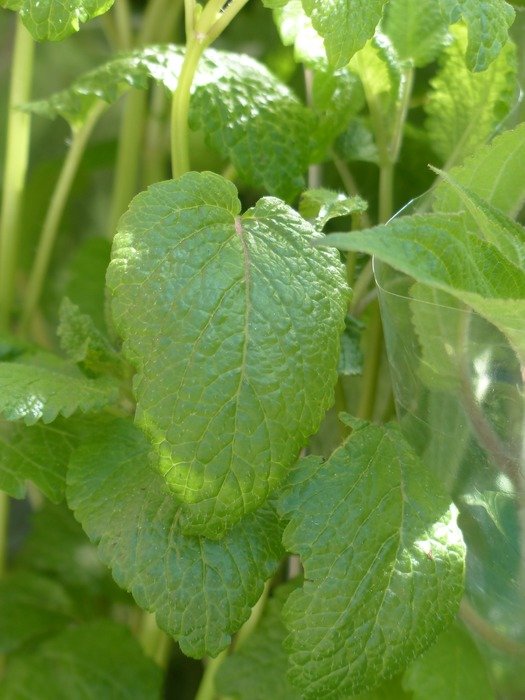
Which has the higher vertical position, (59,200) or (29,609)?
(59,200)

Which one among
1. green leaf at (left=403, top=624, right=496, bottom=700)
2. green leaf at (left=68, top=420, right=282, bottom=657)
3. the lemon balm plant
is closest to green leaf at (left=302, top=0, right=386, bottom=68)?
the lemon balm plant

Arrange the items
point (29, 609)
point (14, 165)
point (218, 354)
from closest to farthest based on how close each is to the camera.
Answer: point (218, 354), point (14, 165), point (29, 609)

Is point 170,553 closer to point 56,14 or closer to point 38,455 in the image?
point 38,455

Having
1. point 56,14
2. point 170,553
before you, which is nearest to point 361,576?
point 170,553

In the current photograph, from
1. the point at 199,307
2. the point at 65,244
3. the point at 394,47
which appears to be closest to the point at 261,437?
the point at 199,307

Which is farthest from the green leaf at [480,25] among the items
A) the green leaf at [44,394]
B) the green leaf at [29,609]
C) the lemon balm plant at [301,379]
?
the green leaf at [29,609]

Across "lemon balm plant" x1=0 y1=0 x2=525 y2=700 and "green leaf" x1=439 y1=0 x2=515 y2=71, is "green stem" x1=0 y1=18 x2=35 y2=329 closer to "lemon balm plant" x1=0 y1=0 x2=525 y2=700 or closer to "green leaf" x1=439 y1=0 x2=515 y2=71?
"lemon balm plant" x1=0 y1=0 x2=525 y2=700

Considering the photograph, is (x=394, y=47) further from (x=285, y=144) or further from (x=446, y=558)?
(x=446, y=558)

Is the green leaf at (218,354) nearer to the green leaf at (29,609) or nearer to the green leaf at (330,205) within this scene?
the green leaf at (330,205)
